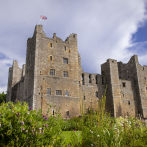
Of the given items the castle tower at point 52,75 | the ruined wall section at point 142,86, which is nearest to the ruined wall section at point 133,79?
the ruined wall section at point 142,86

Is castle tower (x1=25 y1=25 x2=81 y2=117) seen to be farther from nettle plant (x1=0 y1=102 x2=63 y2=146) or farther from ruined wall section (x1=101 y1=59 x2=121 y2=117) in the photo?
nettle plant (x1=0 y1=102 x2=63 y2=146)

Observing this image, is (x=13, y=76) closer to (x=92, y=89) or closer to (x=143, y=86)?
(x=92, y=89)

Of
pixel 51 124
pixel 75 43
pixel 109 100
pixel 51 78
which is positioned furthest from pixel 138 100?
pixel 51 124

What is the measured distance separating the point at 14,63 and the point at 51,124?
34.6m

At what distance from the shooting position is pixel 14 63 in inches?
1535

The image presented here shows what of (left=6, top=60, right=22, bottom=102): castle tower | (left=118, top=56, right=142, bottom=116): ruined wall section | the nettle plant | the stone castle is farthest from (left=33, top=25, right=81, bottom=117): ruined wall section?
the nettle plant

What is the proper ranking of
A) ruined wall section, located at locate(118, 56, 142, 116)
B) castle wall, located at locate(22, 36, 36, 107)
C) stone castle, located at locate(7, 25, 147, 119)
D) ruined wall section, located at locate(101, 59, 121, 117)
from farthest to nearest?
ruined wall section, located at locate(118, 56, 142, 116)
ruined wall section, located at locate(101, 59, 121, 117)
stone castle, located at locate(7, 25, 147, 119)
castle wall, located at locate(22, 36, 36, 107)

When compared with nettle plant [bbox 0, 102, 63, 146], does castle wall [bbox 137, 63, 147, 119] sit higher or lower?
higher

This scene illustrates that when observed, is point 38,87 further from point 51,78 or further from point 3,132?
point 3,132

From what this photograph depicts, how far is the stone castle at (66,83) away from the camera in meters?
25.9

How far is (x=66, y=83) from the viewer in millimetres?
27750

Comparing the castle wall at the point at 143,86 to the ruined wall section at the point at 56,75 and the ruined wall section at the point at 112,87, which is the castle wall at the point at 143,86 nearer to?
the ruined wall section at the point at 112,87

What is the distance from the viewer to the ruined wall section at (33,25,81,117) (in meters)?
25.6

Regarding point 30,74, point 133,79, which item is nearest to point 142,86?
point 133,79
